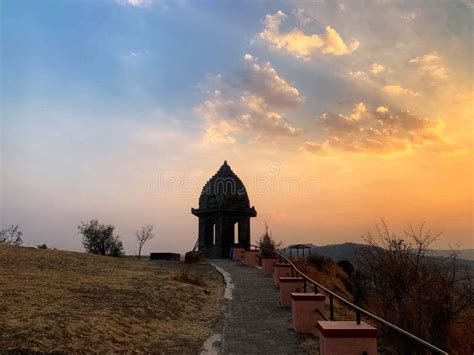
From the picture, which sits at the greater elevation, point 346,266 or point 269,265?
point 269,265

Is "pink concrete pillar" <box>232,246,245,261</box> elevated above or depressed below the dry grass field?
above

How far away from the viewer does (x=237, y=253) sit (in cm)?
2808

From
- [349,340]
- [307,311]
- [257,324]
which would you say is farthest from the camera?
[257,324]

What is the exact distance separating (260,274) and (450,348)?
10.3 metres

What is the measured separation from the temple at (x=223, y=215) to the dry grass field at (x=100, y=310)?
1469cm

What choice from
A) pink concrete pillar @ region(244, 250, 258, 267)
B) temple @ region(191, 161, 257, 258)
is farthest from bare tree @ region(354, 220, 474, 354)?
temple @ region(191, 161, 257, 258)

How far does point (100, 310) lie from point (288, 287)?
5.51 metres

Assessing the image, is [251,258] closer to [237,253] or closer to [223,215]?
[237,253]

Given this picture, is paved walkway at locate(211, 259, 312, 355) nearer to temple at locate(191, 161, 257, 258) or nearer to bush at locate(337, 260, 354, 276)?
temple at locate(191, 161, 257, 258)

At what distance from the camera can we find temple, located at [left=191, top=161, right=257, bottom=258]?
3198cm

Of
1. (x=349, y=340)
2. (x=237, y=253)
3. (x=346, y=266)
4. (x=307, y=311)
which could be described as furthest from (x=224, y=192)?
(x=349, y=340)

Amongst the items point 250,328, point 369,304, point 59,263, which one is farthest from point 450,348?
point 59,263

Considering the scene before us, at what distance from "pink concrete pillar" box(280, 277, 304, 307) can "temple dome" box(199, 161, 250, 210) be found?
64.2 feet

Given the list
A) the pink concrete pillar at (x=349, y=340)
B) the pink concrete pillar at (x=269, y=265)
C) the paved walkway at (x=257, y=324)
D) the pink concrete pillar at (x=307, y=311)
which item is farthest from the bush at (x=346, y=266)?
the pink concrete pillar at (x=349, y=340)
